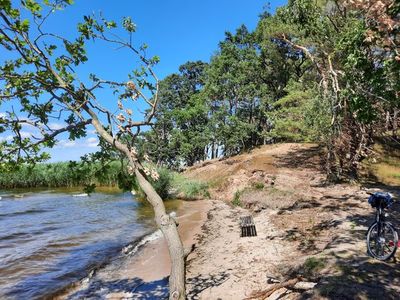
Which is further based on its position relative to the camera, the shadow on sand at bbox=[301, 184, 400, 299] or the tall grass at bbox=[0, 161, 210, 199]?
the shadow on sand at bbox=[301, 184, 400, 299]

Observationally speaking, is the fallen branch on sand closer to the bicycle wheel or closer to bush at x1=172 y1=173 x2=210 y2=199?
the bicycle wheel

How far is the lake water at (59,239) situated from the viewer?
35.3ft

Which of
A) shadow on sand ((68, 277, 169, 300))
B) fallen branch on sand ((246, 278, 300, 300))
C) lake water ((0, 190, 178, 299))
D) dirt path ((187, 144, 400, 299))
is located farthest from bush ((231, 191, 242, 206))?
fallen branch on sand ((246, 278, 300, 300))

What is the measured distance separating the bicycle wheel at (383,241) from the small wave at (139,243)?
763 centimetres

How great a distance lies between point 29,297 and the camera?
30.8 feet

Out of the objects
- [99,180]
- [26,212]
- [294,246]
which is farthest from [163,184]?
[99,180]

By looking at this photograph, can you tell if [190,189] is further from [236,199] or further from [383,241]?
[383,241]

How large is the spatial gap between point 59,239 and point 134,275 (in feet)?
23.3

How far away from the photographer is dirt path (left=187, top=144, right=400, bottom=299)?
668 centimetres

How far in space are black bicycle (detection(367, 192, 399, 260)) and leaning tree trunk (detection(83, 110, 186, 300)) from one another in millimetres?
4846

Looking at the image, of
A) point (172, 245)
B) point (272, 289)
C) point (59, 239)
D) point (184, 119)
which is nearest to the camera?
point (172, 245)

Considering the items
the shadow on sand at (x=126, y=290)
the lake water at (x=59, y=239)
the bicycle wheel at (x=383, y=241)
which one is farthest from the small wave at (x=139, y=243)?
the bicycle wheel at (x=383, y=241)

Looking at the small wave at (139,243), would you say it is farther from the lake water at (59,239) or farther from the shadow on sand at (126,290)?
the shadow on sand at (126,290)

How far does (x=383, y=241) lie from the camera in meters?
7.80
